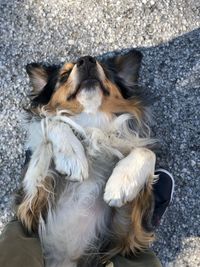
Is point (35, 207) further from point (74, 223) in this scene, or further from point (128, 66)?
point (128, 66)

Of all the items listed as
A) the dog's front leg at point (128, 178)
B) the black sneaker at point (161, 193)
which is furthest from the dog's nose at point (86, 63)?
the black sneaker at point (161, 193)

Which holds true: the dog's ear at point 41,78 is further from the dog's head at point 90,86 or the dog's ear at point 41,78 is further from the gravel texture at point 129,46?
the gravel texture at point 129,46

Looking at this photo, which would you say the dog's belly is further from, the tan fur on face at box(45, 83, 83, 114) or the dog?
the tan fur on face at box(45, 83, 83, 114)

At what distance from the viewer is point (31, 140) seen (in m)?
3.20

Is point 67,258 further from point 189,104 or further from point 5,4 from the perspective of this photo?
point 5,4

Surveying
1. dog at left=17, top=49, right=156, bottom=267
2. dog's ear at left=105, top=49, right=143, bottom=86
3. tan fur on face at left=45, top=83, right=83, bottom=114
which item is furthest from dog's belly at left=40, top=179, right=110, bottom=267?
dog's ear at left=105, top=49, right=143, bottom=86

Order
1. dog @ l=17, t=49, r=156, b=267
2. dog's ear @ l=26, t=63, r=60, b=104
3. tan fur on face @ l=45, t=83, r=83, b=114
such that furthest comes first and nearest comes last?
dog's ear @ l=26, t=63, r=60, b=104 → tan fur on face @ l=45, t=83, r=83, b=114 → dog @ l=17, t=49, r=156, b=267

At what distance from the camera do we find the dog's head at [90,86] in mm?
3094

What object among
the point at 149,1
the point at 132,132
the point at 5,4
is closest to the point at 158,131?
the point at 132,132

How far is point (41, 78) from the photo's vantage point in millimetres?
3354

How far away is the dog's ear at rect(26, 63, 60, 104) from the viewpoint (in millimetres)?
3289

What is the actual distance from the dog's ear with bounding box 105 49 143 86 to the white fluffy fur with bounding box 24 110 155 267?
0.29 metres

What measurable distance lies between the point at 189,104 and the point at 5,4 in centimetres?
144

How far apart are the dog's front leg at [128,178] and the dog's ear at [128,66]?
588 mm
